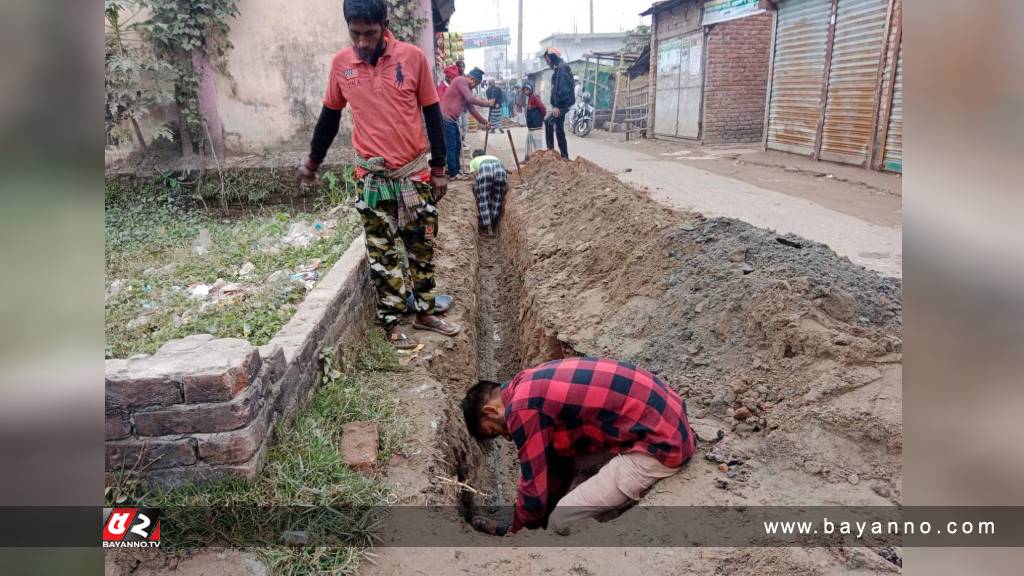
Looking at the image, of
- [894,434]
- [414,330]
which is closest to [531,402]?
[894,434]

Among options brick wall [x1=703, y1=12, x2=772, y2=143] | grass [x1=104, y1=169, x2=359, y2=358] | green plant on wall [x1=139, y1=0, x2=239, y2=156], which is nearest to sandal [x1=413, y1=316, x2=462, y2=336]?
grass [x1=104, y1=169, x2=359, y2=358]

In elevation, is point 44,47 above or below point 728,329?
above

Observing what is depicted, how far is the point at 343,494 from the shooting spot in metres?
2.32

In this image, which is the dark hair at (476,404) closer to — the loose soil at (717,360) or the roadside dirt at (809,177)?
the loose soil at (717,360)

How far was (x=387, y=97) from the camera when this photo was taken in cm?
349

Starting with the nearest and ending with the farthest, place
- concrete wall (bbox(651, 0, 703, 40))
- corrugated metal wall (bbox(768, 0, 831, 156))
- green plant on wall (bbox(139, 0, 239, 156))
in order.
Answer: green plant on wall (bbox(139, 0, 239, 156)), corrugated metal wall (bbox(768, 0, 831, 156)), concrete wall (bbox(651, 0, 703, 40))

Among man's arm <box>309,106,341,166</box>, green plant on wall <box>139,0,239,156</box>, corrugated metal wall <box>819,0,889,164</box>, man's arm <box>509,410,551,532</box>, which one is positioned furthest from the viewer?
corrugated metal wall <box>819,0,889,164</box>

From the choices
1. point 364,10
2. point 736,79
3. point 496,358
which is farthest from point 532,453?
point 736,79

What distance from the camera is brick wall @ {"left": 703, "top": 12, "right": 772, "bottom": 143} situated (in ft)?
47.3

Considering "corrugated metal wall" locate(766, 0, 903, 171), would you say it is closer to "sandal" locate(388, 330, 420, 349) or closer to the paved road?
the paved road

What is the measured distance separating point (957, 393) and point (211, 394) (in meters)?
2.21

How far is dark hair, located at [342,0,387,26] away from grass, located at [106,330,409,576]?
206 centimetres

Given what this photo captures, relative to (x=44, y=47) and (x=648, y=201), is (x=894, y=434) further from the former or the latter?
(x=648, y=201)

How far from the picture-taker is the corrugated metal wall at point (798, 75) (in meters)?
10.9
